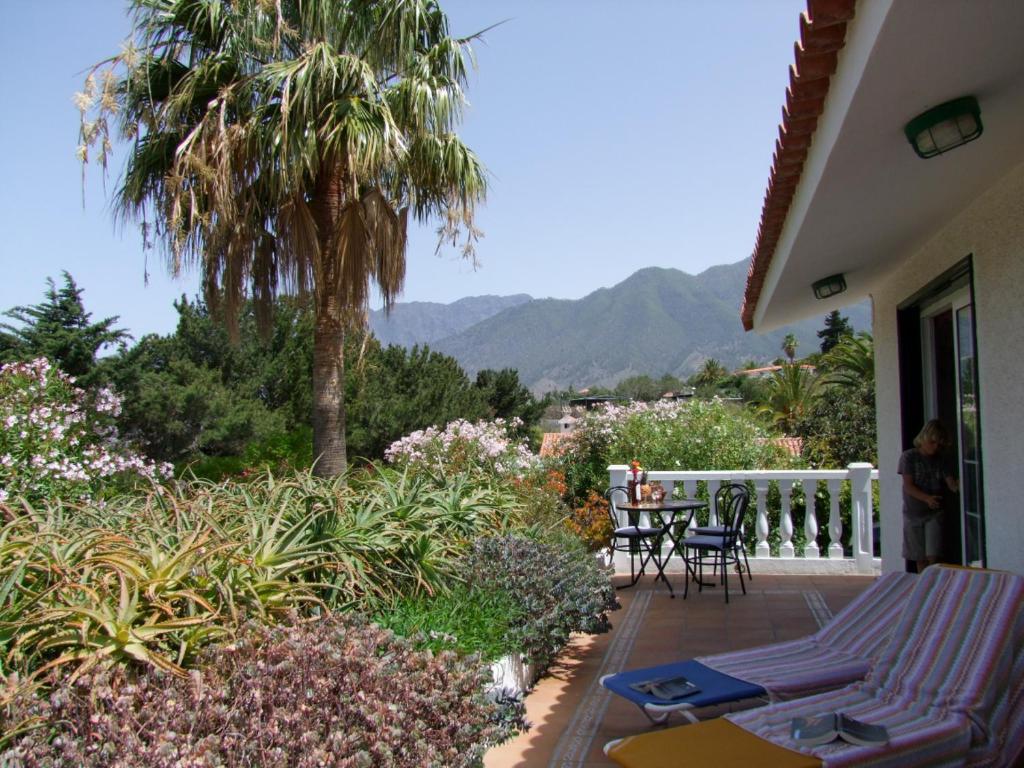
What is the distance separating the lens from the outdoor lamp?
10.1ft

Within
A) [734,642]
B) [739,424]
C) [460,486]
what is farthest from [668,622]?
[739,424]

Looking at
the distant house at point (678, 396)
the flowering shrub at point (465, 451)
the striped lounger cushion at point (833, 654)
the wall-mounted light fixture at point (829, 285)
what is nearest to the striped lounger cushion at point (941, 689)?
the striped lounger cushion at point (833, 654)

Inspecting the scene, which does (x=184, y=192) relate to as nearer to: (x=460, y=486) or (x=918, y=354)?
(x=460, y=486)

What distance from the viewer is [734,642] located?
6277mm

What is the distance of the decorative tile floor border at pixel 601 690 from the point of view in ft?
13.8

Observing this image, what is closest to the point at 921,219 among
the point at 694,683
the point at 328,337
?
the point at 694,683

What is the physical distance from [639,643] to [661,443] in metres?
6.26

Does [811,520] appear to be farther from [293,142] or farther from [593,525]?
[293,142]

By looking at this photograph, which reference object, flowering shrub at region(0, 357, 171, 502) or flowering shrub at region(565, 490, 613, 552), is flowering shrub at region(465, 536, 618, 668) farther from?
flowering shrub at region(0, 357, 171, 502)

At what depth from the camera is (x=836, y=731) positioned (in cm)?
340

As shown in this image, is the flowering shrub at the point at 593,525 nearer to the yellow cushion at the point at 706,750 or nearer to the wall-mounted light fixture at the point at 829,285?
the wall-mounted light fixture at the point at 829,285

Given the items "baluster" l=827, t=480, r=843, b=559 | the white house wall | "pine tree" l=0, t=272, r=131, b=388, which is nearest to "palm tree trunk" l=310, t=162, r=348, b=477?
"baluster" l=827, t=480, r=843, b=559

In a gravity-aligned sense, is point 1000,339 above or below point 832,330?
below

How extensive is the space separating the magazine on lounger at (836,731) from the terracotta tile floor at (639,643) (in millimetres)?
1055
